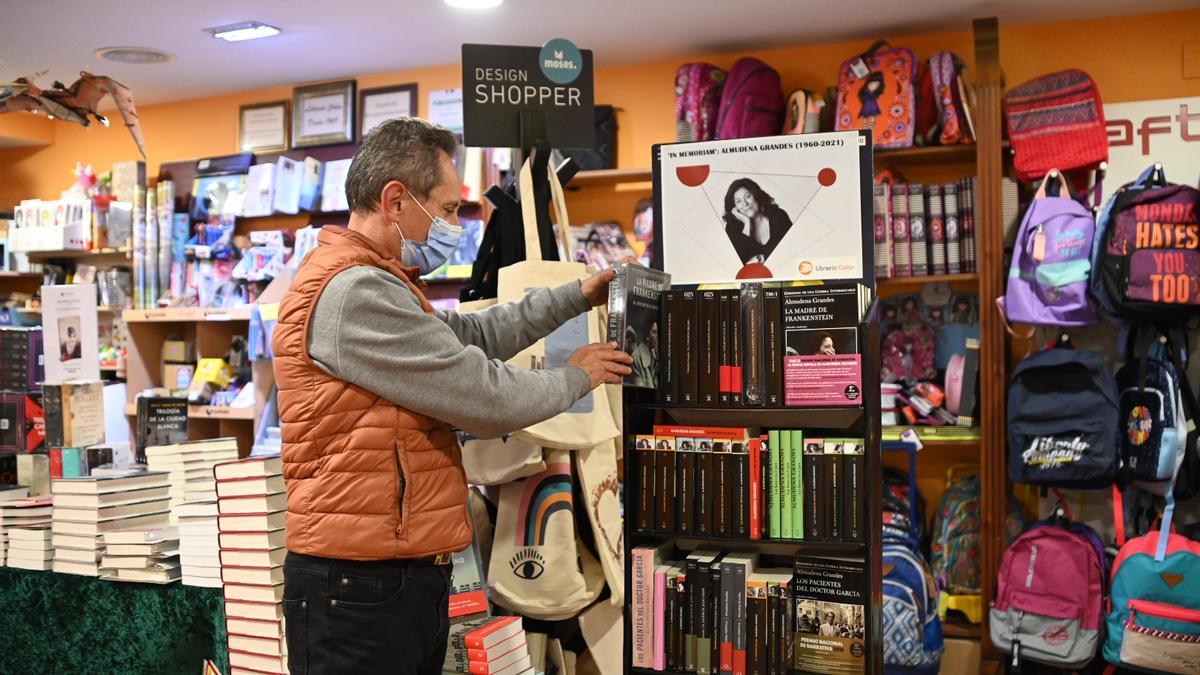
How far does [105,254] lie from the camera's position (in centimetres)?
639

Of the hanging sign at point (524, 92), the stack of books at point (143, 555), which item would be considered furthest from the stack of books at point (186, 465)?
the hanging sign at point (524, 92)

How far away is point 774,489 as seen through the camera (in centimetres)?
238

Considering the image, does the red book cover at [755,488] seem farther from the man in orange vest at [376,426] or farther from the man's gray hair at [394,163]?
the man's gray hair at [394,163]

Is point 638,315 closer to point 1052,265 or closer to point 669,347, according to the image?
point 669,347

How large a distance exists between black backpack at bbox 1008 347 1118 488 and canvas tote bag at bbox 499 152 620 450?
6.50 ft

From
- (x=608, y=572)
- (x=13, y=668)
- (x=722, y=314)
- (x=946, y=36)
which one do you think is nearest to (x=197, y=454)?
(x=13, y=668)

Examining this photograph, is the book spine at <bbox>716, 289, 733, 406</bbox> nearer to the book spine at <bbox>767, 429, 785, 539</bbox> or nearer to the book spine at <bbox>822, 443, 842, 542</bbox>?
the book spine at <bbox>767, 429, 785, 539</bbox>

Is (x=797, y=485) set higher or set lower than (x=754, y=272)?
lower

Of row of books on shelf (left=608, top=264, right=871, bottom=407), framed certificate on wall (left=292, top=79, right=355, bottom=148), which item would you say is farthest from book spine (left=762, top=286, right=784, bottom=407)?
framed certificate on wall (left=292, top=79, right=355, bottom=148)

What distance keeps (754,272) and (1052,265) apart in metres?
2.12

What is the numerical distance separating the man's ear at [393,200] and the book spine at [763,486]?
95 cm

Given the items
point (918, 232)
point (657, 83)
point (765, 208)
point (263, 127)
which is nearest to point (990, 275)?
point (918, 232)

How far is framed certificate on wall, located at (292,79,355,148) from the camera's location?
5734mm

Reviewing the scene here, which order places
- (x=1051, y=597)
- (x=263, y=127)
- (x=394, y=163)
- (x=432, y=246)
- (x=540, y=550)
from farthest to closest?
(x=263, y=127), (x=1051, y=597), (x=540, y=550), (x=432, y=246), (x=394, y=163)
